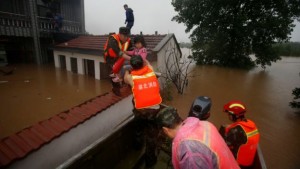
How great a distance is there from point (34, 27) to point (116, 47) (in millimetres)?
12514

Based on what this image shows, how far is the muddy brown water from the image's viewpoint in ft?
18.5

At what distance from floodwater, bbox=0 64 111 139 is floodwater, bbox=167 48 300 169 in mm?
4735

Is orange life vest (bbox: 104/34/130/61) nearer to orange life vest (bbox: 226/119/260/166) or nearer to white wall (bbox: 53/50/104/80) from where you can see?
orange life vest (bbox: 226/119/260/166)

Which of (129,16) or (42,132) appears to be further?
(129,16)

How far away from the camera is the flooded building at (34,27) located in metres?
12.3

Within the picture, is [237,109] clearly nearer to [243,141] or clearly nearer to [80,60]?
[243,141]

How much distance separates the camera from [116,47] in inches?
155

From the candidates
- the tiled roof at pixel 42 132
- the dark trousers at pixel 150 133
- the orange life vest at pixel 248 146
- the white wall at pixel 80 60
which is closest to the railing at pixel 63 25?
the white wall at pixel 80 60

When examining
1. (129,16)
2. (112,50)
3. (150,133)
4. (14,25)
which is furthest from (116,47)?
(14,25)

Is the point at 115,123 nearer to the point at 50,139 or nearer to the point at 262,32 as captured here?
the point at 50,139

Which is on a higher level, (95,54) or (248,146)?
(95,54)

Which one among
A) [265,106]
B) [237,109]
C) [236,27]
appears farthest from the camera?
[236,27]

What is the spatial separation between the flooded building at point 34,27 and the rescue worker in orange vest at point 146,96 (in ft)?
42.9

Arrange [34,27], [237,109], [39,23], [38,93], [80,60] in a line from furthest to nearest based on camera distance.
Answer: [39,23]
[34,27]
[80,60]
[38,93]
[237,109]
